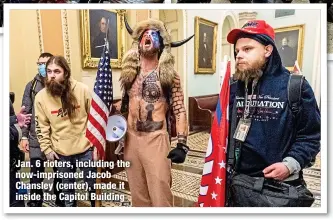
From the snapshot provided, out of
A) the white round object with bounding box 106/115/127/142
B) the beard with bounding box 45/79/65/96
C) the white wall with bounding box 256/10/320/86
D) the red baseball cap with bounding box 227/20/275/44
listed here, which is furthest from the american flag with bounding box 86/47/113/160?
the white wall with bounding box 256/10/320/86

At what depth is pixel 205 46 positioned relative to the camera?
1.84 m


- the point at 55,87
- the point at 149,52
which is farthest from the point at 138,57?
the point at 55,87

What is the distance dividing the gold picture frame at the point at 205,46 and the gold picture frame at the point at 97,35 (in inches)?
14.4

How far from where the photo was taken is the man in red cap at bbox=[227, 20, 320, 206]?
180 centimetres

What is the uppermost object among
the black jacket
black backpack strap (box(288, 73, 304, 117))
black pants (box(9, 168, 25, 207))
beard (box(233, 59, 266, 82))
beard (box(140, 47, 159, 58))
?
beard (box(140, 47, 159, 58))

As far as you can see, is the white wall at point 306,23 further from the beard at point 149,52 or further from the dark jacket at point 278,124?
the beard at point 149,52

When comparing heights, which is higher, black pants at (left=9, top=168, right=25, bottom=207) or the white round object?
the white round object

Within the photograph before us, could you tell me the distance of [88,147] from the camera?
185 cm

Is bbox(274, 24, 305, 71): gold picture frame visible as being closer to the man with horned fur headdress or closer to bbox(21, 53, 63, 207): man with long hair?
the man with horned fur headdress

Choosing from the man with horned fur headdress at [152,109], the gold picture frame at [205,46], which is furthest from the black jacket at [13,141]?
the gold picture frame at [205,46]

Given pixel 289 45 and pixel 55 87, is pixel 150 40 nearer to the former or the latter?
pixel 55 87

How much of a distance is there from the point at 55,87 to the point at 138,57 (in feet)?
1.42

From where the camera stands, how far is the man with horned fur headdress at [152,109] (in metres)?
1.83

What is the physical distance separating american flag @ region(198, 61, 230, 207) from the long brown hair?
2.27ft
